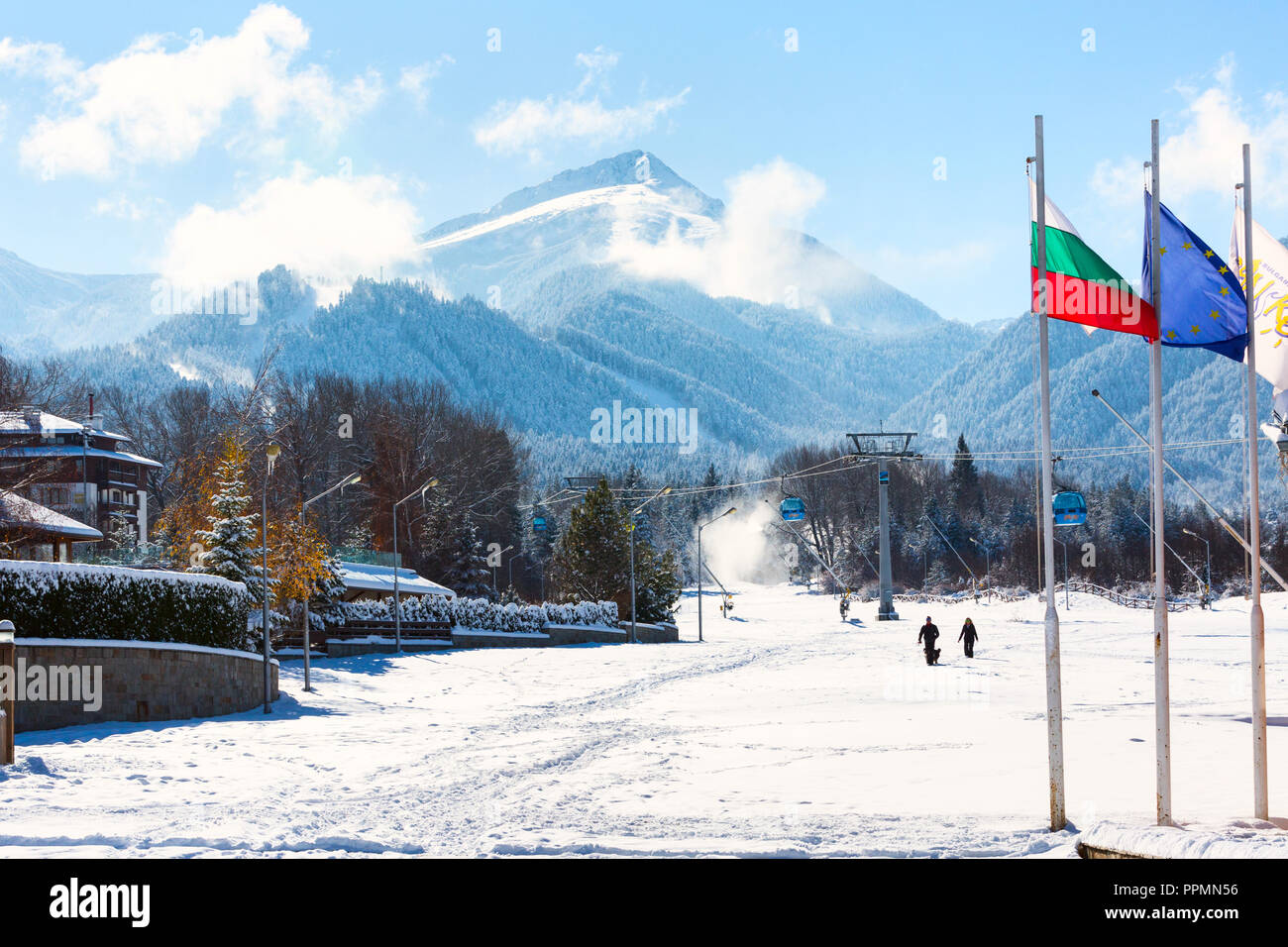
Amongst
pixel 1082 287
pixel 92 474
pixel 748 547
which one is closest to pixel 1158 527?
pixel 1082 287

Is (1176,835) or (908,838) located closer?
(1176,835)

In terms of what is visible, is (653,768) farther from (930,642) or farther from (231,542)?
(930,642)

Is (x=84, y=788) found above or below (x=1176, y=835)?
below

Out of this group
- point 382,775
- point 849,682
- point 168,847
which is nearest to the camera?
point 168,847

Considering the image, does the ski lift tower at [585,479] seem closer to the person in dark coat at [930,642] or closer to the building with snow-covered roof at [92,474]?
the building with snow-covered roof at [92,474]

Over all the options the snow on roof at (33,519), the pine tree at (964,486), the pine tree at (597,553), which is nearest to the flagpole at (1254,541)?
the snow on roof at (33,519)

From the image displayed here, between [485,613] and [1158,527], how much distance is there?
4754 centimetres

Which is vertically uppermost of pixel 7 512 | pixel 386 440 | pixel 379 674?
pixel 386 440

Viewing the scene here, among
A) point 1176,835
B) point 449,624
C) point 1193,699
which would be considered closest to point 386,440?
point 449,624

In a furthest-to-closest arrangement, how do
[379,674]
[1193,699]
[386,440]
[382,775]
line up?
1. [386,440]
2. [379,674]
3. [1193,699]
4. [382,775]

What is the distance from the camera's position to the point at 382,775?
18.5m

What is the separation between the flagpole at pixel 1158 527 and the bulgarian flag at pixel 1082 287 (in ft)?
0.68
